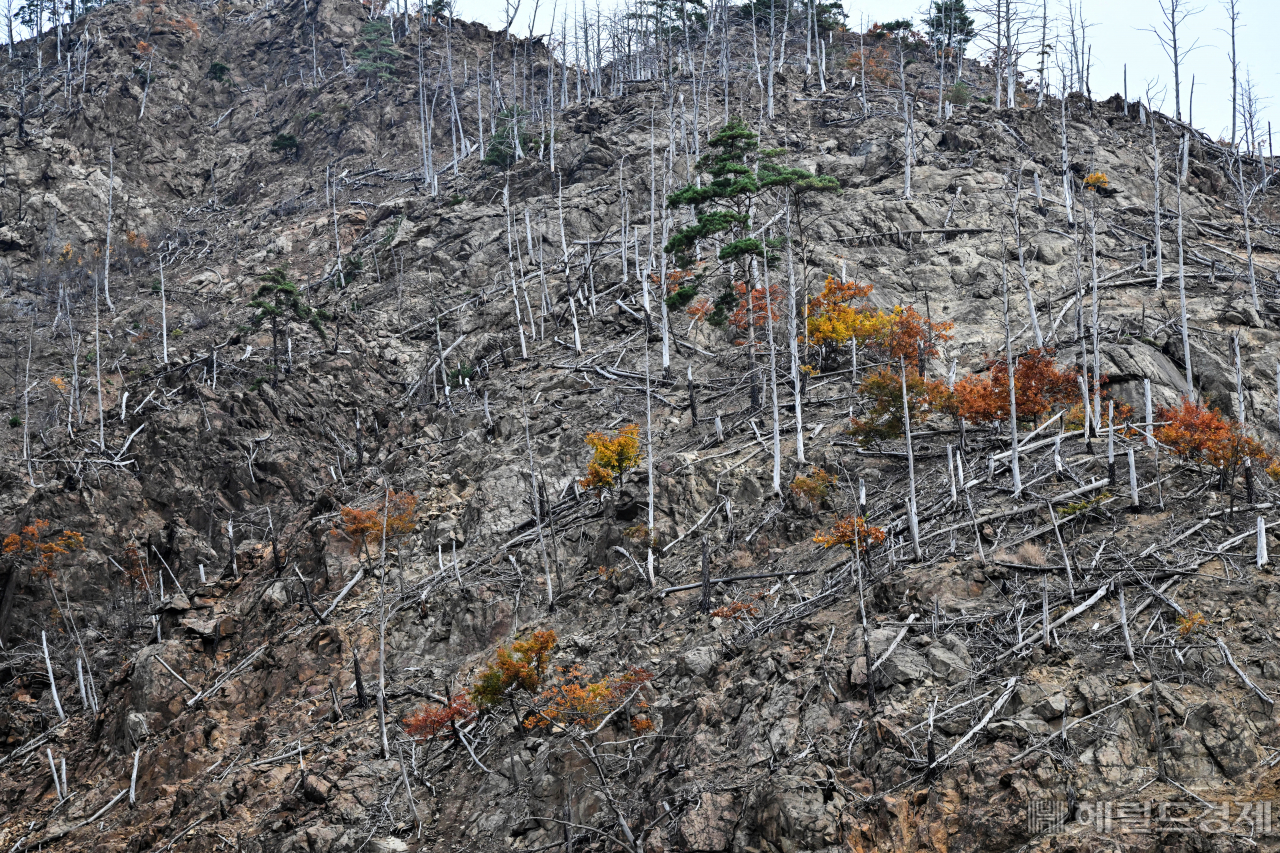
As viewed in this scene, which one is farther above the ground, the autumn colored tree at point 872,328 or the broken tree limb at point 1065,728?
the autumn colored tree at point 872,328

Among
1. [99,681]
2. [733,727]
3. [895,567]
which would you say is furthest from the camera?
[99,681]

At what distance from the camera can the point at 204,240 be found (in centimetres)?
7262

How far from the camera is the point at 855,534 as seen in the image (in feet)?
87.7

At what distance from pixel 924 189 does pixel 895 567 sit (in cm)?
3234

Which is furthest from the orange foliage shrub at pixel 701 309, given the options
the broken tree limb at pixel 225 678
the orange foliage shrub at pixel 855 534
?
the broken tree limb at pixel 225 678

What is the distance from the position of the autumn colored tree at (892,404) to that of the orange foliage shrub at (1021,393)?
1422 millimetres

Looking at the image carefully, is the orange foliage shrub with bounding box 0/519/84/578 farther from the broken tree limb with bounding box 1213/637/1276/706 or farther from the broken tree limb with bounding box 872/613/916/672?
the broken tree limb with bounding box 1213/637/1276/706

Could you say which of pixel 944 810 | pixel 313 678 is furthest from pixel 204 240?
pixel 944 810

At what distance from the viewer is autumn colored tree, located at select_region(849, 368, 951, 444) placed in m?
34.2

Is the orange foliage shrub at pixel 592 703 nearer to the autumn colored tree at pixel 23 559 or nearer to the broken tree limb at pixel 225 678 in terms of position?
the broken tree limb at pixel 225 678

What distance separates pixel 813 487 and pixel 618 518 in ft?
23.3

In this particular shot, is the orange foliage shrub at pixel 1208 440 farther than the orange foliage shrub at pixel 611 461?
No

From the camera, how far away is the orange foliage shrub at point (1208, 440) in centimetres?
2677

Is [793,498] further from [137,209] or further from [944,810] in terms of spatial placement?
[137,209]
